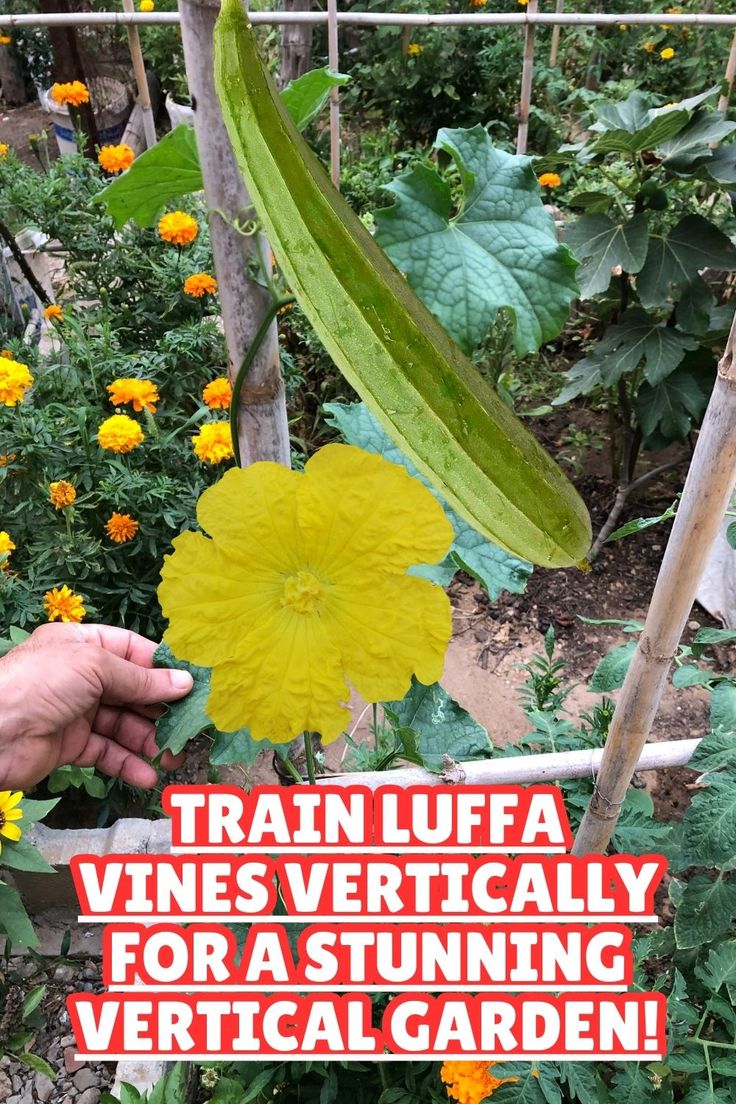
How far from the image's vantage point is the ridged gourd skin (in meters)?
0.33

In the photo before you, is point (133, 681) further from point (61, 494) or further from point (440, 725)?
point (61, 494)

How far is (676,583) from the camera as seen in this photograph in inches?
24.8

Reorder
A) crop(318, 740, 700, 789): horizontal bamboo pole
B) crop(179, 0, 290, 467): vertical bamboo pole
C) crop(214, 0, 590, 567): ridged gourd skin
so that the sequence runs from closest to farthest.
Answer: crop(214, 0, 590, 567): ridged gourd skin < crop(179, 0, 290, 467): vertical bamboo pole < crop(318, 740, 700, 789): horizontal bamboo pole

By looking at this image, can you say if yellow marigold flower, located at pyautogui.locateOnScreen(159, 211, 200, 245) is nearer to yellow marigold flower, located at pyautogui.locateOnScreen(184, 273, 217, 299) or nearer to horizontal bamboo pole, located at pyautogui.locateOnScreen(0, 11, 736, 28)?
yellow marigold flower, located at pyautogui.locateOnScreen(184, 273, 217, 299)

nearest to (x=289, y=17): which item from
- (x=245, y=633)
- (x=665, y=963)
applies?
(x=245, y=633)

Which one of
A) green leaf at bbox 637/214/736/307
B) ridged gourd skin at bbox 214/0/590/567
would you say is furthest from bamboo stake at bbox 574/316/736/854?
green leaf at bbox 637/214/736/307

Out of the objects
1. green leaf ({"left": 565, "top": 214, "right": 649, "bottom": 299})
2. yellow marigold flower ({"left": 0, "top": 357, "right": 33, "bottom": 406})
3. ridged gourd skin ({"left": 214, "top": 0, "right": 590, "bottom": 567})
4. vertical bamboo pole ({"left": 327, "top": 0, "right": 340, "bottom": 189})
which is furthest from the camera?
green leaf ({"left": 565, "top": 214, "right": 649, "bottom": 299})

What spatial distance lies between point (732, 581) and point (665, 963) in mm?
1035

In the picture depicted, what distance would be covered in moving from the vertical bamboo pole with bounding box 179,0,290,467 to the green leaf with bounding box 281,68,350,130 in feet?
0.30

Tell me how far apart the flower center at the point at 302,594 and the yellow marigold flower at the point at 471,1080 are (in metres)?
0.74

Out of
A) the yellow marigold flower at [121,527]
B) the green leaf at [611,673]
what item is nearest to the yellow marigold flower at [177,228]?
the yellow marigold flower at [121,527]

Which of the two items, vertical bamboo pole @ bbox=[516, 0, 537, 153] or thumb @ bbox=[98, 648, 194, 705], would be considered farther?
vertical bamboo pole @ bbox=[516, 0, 537, 153]

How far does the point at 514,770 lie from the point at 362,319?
20.7 inches

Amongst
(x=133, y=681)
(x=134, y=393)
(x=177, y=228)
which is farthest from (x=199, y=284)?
(x=133, y=681)
